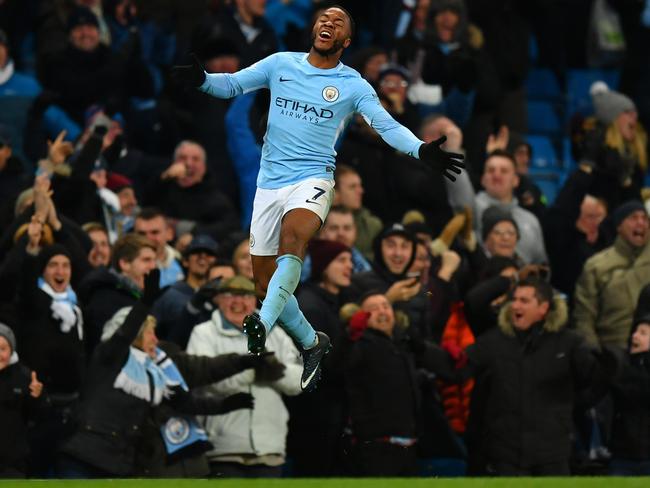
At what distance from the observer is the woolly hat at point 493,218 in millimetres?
15062

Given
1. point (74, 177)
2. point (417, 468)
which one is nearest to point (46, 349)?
point (74, 177)

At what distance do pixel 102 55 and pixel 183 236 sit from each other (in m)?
2.42

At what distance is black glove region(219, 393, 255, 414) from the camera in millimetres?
12352

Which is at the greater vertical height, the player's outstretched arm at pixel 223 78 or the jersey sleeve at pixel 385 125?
the player's outstretched arm at pixel 223 78

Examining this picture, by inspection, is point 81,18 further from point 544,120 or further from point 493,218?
point 544,120

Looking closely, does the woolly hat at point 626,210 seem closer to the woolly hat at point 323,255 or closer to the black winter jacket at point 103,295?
the woolly hat at point 323,255

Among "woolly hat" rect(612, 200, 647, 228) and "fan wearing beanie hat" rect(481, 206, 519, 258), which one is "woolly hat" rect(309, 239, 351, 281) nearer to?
"fan wearing beanie hat" rect(481, 206, 519, 258)

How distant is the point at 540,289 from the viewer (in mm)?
13438

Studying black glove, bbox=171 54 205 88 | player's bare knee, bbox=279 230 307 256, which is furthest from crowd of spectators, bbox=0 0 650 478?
player's bare knee, bbox=279 230 307 256

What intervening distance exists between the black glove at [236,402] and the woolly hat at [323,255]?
1.46 metres

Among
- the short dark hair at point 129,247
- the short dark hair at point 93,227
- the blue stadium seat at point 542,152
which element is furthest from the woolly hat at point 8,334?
the blue stadium seat at point 542,152

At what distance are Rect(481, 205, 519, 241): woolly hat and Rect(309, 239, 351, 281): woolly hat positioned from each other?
188cm

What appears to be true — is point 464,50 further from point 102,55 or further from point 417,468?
point 417,468

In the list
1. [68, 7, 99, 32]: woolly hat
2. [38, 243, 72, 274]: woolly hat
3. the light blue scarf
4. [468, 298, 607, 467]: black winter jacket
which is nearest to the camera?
the light blue scarf
